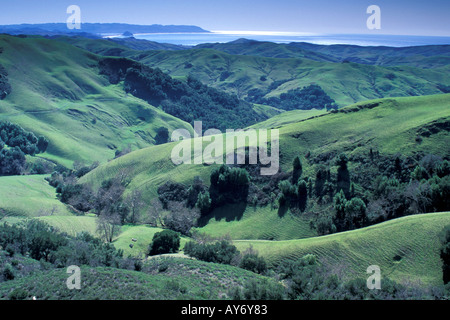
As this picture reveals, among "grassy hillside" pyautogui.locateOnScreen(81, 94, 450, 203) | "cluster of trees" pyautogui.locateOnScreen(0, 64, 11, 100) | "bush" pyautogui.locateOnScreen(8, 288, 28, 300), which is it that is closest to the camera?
"bush" pyautogui.locateOnScreen(8, 288, 28, 300)

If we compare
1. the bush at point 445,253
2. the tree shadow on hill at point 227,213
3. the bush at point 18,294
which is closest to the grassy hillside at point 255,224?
the tree shadow on hill at point 227,213

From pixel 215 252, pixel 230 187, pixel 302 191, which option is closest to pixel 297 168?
pixel 302 191

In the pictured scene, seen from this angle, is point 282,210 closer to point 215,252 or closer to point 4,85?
point 215,252

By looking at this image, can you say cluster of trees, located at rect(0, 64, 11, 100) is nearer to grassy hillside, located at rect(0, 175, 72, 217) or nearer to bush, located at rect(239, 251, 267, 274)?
grassy hillside, located at rect(0, 175, 72, 217)

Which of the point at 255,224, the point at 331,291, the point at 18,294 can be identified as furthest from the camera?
the point at 255,224

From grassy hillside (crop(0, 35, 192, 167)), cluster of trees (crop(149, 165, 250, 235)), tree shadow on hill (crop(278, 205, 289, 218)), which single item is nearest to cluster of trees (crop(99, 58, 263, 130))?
grassy hillside (crop(0, 35, 192, 167))
